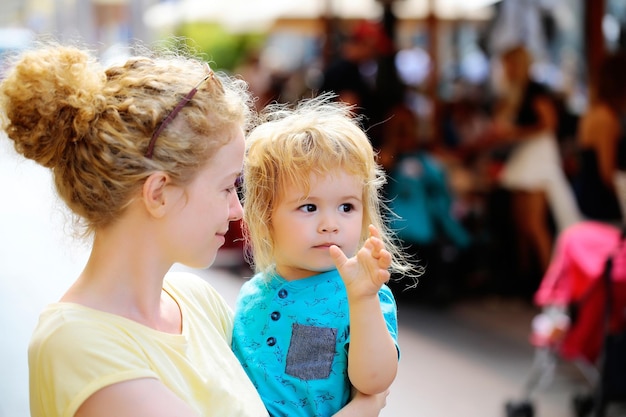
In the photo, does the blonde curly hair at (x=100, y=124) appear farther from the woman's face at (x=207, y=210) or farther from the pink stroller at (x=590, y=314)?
the pink stroller at (x=590, y=314)

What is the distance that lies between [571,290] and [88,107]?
3454 mm

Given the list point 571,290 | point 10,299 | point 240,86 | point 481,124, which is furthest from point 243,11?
point 240,86

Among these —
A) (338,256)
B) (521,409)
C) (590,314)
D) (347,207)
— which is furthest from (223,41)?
(338,256)

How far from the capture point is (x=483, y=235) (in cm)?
777

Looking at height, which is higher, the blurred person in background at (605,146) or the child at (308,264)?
the child at (308,264)

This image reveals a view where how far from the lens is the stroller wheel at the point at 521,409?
4.66m

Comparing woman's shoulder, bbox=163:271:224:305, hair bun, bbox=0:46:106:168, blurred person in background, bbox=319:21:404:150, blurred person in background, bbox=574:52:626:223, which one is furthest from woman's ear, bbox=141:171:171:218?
blurred person in background, bbox=319:21:404:150

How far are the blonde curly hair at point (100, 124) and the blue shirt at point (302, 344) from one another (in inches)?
16.3

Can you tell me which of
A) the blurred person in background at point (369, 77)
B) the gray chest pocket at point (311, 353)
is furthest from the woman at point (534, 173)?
the gray chest pocket at point (311, 353)

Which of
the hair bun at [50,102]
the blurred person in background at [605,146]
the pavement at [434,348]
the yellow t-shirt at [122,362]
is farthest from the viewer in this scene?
the blurred person in background at [605,146]

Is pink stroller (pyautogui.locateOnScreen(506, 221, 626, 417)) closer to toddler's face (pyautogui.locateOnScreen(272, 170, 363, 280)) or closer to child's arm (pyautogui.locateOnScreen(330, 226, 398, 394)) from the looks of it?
toddler's face (pyautogui.locateOnScreen(272, 170, 363, 280))

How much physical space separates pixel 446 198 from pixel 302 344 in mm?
5607

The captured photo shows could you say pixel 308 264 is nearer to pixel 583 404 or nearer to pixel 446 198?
pixel 583 404

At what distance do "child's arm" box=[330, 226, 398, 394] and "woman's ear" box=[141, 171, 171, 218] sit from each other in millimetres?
313
